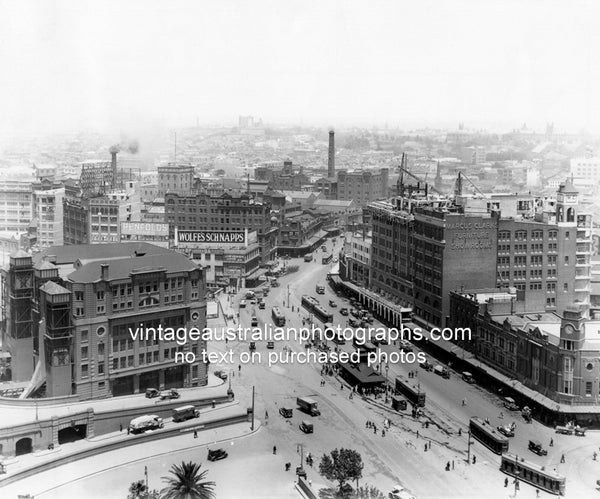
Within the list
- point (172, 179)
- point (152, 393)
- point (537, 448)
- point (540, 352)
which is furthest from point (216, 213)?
point (537, 448)

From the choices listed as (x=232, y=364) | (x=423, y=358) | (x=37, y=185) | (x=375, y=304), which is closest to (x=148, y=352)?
(x=232, y=364)

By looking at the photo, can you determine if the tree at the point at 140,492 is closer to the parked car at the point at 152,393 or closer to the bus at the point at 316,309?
the parked car at the point at 152,393

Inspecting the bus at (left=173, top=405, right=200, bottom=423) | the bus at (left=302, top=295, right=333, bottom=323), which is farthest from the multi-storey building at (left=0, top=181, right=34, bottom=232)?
the bus at (left=173, top=405, right=200, bottom=423)

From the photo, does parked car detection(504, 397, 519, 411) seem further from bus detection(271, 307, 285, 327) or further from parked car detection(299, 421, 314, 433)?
bus detection(271, 307, 285, 327)

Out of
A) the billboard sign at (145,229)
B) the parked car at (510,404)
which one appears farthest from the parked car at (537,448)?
the billboard sign at (145,229)

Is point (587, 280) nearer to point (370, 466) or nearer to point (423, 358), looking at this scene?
point (423, 358)

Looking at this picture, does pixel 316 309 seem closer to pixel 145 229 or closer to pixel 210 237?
pixel 210 237

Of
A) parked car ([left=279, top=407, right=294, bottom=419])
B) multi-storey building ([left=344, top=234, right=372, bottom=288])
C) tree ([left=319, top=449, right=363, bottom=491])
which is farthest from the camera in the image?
multi-storey building ([left=344, top=234, right=372, bottom=288])
